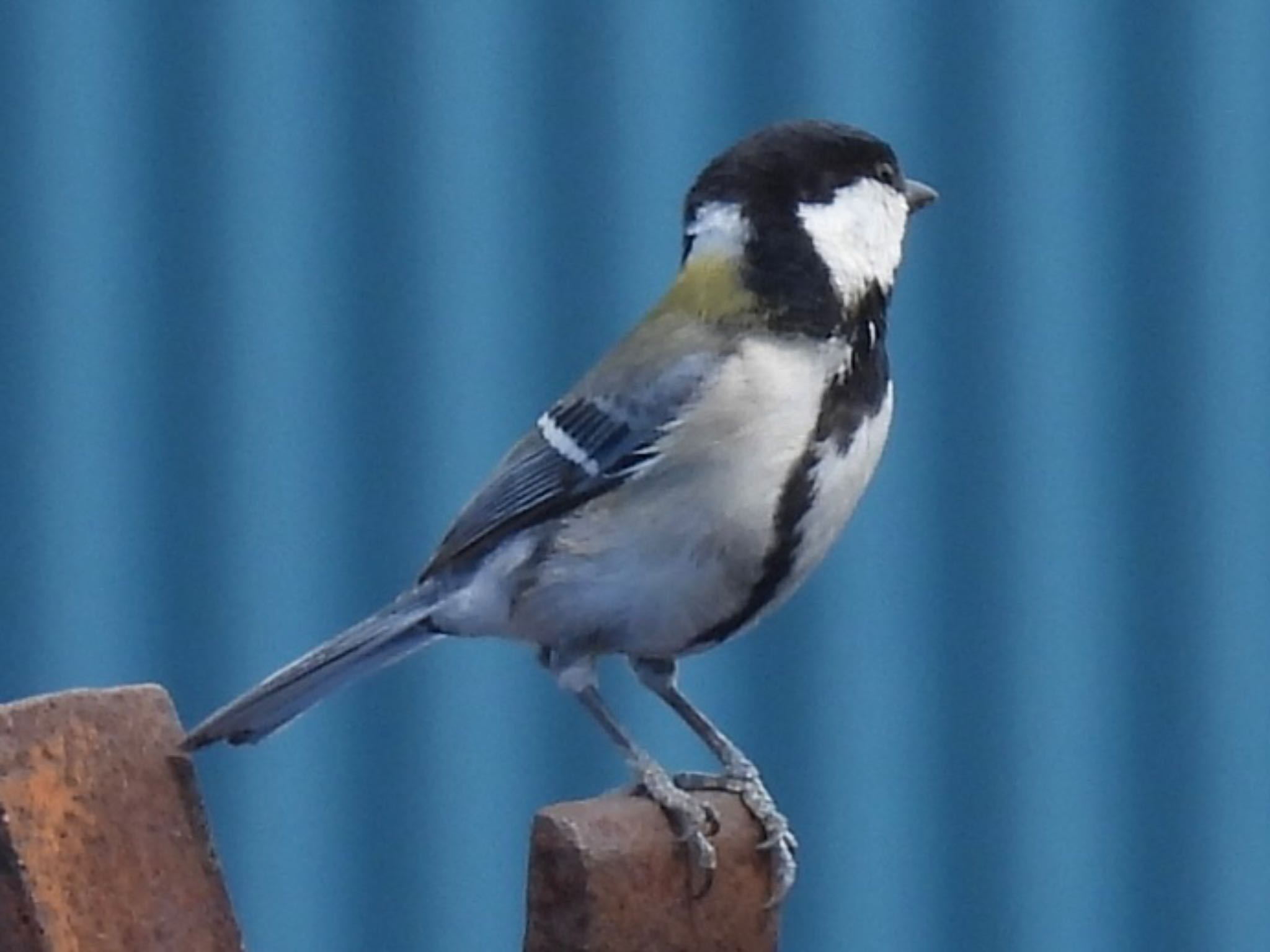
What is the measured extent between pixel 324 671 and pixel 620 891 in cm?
31

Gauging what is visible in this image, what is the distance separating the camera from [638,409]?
95 cm

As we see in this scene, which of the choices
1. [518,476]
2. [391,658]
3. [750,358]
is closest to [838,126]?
[750,358]

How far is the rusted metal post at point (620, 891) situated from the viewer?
0.61 meters

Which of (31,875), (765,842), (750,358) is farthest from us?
(750,358)

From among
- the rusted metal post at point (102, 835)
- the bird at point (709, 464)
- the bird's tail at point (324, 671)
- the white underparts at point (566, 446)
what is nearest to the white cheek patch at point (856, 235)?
the bird at point (709, 464)

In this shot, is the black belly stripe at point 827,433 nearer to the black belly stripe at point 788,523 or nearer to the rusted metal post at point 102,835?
the black belly stripe at point 788,523

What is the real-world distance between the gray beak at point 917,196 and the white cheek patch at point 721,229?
0.10m

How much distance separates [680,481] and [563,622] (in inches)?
3.9

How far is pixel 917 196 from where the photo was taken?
38.2 inches

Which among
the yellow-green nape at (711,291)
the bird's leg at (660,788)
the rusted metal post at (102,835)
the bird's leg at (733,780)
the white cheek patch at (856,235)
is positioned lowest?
the bird's leg at (733,780)

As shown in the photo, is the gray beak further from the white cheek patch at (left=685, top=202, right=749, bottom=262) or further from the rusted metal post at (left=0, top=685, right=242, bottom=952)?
the rusted metal post at (left=0, top=685, right=242, bottom=952)

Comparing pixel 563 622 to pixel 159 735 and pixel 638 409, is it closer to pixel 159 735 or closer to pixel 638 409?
pixel 638 409

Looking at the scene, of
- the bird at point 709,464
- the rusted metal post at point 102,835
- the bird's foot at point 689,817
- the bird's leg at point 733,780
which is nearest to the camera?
the rusted metal post at point 102,835

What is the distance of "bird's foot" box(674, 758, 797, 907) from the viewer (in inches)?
30.4
